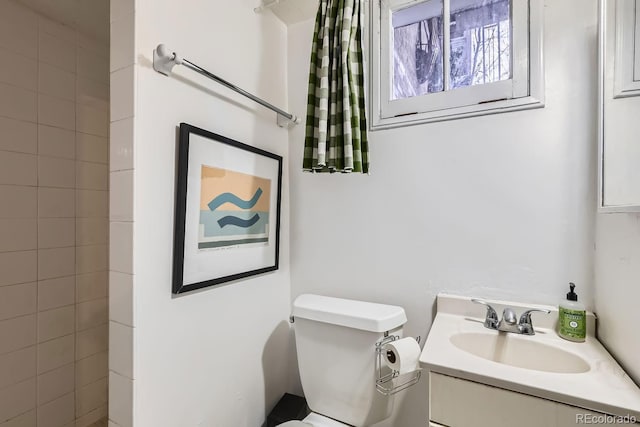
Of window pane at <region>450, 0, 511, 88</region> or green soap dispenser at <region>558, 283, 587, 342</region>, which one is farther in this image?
window pane at <region>450, 0, 511, 88</region>

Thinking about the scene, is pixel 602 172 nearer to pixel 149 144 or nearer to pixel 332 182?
pixel 332 182

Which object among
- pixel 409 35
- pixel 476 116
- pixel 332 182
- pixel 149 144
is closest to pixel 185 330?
pixel 149 144

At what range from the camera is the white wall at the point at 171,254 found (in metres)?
0.86

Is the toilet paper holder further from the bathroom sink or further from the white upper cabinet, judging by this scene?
the white upper cabinet

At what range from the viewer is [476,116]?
1.16m

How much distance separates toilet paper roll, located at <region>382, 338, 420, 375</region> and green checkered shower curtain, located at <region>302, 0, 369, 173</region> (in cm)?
65


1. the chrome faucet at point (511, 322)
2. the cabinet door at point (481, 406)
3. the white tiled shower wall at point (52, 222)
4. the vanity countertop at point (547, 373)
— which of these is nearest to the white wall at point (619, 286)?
the vanity countertop at point (547, 373)

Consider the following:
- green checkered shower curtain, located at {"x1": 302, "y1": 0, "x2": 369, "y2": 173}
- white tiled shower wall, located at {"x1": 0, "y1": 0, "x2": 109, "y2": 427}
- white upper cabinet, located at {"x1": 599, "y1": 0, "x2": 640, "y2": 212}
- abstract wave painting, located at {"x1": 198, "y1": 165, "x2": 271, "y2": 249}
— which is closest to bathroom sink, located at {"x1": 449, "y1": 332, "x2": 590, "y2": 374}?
white upper cabinet, located at {"x1": 599, "y1": 0, "x2": 640, "y2": 212}

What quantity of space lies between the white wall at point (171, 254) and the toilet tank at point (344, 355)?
262 mm

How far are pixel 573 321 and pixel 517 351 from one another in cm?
20

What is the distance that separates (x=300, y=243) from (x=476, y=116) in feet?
3.17

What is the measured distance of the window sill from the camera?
109 cm

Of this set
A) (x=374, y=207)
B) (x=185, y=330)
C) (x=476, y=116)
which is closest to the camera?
(x=185, y=330)

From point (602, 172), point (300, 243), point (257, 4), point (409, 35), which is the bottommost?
A: point (300, 243)
